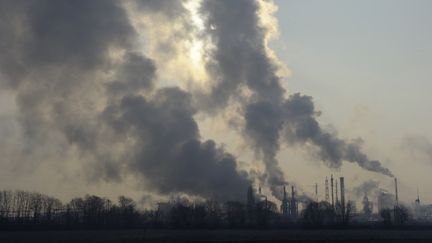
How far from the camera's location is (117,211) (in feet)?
381

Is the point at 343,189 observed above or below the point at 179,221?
above

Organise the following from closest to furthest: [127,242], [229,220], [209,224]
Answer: [127,242]
[209,224]
[229,220]

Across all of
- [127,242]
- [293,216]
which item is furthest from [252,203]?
[127,242]

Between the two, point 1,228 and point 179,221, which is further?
point 179,221

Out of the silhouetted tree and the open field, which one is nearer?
the open field

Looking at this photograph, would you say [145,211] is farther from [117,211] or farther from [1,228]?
[1,228]

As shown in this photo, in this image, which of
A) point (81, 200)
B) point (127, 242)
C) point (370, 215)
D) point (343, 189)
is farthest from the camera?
point (370, 215)

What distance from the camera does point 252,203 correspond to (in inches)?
4626

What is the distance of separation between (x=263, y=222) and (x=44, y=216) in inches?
2036

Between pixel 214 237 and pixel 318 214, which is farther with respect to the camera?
pixel 318 214

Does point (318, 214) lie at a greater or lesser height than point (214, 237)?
greater

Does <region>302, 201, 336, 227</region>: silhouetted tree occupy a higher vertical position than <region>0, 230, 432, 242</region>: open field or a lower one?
higher

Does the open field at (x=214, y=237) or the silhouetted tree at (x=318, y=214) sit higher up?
the silhouetted tree at (x=318, y=214)

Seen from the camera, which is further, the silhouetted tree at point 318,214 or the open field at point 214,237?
the silhouetted tree at point 318,214
